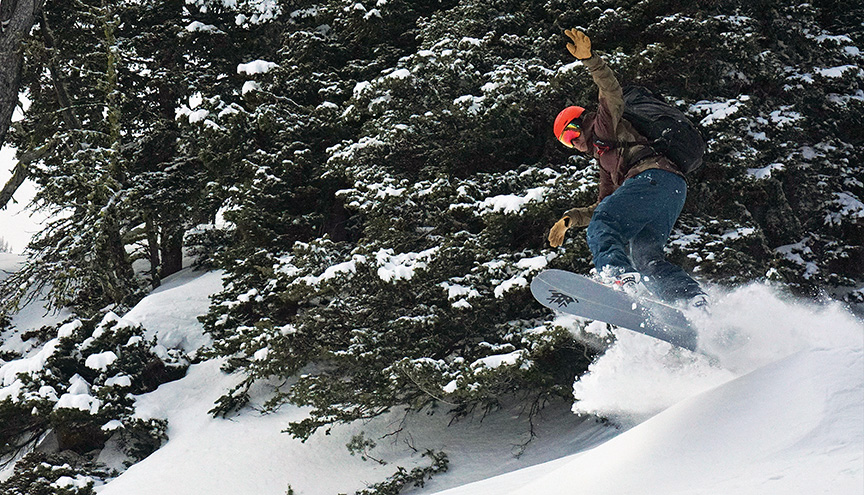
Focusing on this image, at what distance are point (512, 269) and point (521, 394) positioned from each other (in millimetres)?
2476

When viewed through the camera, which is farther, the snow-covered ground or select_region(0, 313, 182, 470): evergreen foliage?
select_region(0, 313, 182, 470): evergreen foliage

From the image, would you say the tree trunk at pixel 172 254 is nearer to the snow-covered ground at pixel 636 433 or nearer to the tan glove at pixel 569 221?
the snow-covered ground at pixel 636 433

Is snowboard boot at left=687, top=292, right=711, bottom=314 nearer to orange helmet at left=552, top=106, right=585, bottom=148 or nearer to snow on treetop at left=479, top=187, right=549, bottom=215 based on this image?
orange helmet at left=552, top=106, right=585, bottom=148

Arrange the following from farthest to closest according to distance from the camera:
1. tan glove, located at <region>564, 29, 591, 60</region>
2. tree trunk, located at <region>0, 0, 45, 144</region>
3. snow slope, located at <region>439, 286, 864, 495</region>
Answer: tree trunk, located at <region>0, 0, 45, 144</region> < tan glove, located at <region>564, 29, 591, 60</region> < snow slope, located at <region>439, 286, 864, 495</region>

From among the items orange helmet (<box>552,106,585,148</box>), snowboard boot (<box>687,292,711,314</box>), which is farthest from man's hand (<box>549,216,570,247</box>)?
snowboard boot (<box>687,292,711,314</box>)

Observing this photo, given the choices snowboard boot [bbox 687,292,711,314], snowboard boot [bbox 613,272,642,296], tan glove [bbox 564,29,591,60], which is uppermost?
tan glove [bbox 564,29,591,60]

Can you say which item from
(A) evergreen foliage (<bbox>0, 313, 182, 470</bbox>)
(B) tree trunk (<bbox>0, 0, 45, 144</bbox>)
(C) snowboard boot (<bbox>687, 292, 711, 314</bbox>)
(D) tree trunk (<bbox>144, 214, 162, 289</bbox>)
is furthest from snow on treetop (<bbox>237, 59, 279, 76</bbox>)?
(C) snowboard boot (<bbox>687, 292, 711, 314</bbox>)

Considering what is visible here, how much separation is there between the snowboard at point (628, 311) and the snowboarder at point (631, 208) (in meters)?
0.09

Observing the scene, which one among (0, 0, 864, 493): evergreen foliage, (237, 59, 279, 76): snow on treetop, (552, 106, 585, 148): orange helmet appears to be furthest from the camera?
(237, 59, 279, 76): snow on treetop

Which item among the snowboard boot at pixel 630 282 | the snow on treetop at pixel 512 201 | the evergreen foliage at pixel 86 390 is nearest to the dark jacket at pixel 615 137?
the snowboard boot at pixel 630 282

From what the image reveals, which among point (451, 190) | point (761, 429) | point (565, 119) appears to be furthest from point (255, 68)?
point (761, 429)

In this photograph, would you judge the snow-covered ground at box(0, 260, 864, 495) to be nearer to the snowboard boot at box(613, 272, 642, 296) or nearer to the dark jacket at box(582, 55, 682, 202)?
the snowboard boot at box(613, 272, 642, 296)

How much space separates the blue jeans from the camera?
409cm

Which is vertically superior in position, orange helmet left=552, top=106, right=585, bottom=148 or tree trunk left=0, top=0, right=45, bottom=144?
tree trunk left=0, top=0, right=45, bottom=144
